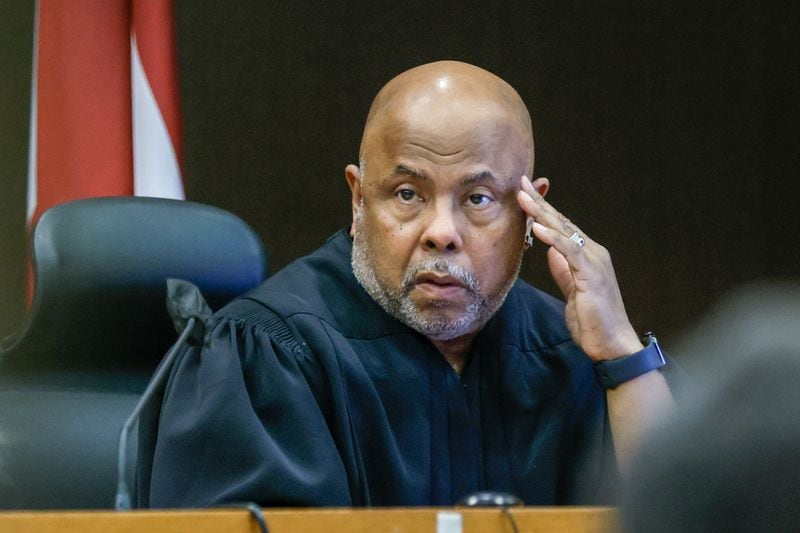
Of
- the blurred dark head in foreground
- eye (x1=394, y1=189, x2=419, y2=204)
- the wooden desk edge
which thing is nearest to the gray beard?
eye (x1=394, y1=189, x2=419, y2=204)

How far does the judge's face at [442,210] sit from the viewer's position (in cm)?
246

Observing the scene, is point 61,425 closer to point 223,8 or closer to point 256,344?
point 256,344

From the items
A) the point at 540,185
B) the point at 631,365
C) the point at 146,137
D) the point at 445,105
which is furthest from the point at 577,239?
the point at 146,137

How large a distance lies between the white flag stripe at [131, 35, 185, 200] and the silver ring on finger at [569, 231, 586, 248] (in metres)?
1.45

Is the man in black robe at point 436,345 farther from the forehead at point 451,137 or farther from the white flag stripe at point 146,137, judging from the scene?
the white flag stripe at point 146,137

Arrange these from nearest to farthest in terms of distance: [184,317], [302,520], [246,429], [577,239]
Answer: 1. [302,520]
2. [184,317]
3. [246,429]
4. [577,239]

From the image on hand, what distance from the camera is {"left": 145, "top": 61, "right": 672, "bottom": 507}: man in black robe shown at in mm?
2330

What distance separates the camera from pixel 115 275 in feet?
8.53

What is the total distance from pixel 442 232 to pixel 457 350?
12.6 inches

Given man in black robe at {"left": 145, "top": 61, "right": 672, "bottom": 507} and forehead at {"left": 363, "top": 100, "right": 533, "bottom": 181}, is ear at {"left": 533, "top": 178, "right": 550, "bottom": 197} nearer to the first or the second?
man in black robe at {"left": 145, "top": 61, "right": 672, "bottom": 507}

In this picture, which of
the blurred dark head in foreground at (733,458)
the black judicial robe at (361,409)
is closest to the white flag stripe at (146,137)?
the black judicial robe at (361,409)

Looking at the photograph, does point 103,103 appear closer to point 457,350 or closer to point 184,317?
point 457,350

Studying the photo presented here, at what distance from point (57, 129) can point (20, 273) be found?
63cm

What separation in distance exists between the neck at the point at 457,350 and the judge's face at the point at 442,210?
0.05 metres
